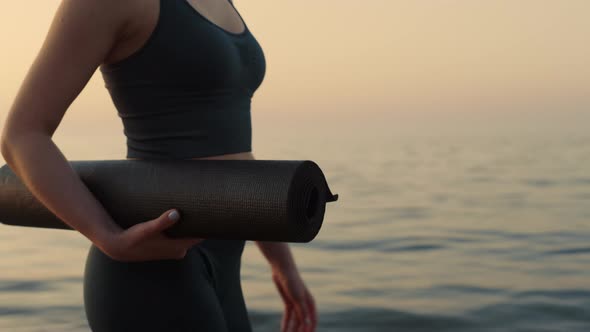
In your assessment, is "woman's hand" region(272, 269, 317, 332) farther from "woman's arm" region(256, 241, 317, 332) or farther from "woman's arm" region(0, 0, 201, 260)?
"woman's arm" region(0, 0, 201, 260)

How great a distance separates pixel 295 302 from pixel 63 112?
107 cm

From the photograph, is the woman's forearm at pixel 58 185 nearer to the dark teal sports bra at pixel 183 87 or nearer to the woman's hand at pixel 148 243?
the woman's hand at pixel 148 243

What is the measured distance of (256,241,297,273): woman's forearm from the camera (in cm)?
234

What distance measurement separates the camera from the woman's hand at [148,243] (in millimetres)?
1582

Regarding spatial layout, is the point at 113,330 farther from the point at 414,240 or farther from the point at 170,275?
the point at 414,240

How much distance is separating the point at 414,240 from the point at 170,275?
8.81m

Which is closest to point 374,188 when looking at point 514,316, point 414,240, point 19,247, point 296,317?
point 414,240

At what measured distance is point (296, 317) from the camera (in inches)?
96.9

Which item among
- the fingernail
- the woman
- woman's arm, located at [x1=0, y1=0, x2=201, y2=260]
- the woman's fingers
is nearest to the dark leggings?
the woman

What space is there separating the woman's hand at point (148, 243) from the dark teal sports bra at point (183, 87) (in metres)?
0.24

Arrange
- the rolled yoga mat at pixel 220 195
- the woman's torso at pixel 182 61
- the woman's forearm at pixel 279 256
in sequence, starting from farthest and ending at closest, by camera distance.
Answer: the woman's forearm at pixel 279 256 → the woman's torso at pixel 182 61 → the rolled yoga mat at pixel 220 195

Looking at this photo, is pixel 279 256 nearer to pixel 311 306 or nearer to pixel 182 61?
pixel 311 306

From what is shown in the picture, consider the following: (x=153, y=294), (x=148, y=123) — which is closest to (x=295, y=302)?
(x=153, y=294)

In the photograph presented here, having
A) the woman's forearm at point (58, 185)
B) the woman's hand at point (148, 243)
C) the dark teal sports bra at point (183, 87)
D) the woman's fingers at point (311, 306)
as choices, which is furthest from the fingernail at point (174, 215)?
the woman's fingers at point (311, 306)
